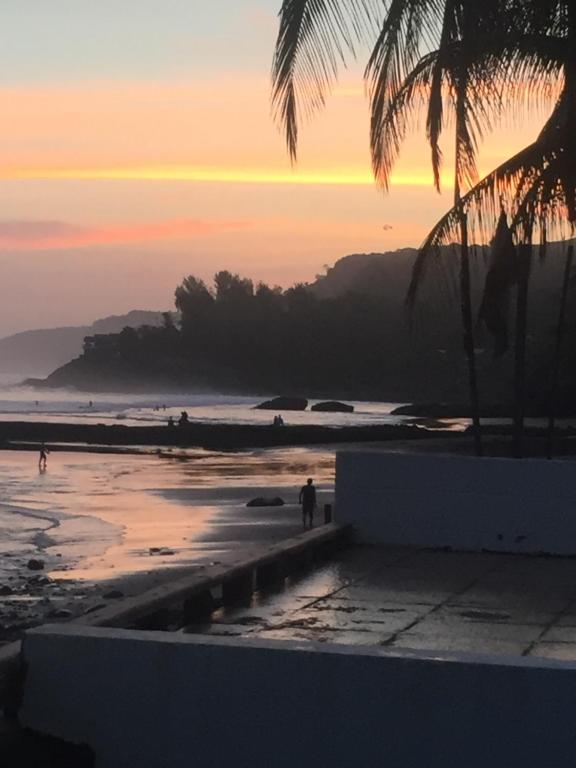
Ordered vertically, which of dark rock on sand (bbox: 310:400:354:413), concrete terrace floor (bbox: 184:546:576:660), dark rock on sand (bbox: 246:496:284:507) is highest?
concrete terrace floor (bbox: 184:546:576:660)

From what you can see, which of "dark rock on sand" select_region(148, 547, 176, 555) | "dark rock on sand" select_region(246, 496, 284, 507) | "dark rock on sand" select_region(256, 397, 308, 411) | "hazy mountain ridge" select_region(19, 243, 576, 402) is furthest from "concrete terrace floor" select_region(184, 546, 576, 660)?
"hazy mountain ridge" select_region(19, 243, 576, 402)

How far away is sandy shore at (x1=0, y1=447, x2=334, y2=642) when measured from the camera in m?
16.9

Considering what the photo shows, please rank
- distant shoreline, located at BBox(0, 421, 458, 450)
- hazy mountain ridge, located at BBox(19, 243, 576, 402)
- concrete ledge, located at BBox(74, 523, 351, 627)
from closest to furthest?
concrete ledge, located at BBox(74, 523, 351, 627), distant shoreline, located at BBox(0, 421, 458, 450), hazy mountain ridge, located at BBox(19, 243, 576, 402)

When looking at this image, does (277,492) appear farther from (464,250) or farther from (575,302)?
(575,302)

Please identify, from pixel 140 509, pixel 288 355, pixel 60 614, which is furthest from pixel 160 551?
pixel 288 355

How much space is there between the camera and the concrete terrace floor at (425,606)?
8367mm

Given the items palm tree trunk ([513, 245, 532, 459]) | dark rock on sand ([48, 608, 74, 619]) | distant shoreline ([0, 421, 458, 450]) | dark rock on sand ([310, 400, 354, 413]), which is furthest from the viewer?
dark rock on sand ([310, 400, 354, 413])

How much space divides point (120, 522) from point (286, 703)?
798 inches

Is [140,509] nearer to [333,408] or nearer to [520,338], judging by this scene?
[520,338]

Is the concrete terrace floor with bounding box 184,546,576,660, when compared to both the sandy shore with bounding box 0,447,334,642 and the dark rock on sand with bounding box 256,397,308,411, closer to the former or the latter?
the sandy shore with bounding box 0,447,334,642

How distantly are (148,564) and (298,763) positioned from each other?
1373 centimetres

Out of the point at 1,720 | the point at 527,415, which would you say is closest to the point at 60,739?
the point at 1,720

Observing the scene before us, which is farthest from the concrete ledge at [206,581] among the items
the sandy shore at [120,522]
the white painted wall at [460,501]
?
the sandy shore at [120,522]

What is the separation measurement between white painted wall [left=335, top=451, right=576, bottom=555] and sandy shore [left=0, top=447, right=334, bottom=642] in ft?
4.76
